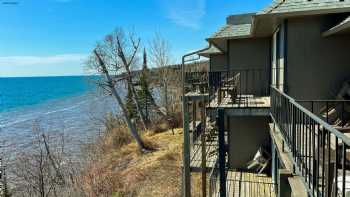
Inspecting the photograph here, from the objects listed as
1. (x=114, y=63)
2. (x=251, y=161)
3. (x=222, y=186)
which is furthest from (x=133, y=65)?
(x=222, y=186)

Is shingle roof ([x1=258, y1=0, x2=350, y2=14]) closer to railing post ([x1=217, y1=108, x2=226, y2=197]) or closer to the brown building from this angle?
the brown building

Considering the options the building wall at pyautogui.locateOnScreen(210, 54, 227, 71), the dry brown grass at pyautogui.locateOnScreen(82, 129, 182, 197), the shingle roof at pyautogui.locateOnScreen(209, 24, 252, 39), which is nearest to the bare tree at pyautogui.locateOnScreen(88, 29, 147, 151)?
the dry brown grass at pyautogui.locateOnScreen(82, 129, 182, 197)

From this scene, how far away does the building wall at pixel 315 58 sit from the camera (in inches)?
275

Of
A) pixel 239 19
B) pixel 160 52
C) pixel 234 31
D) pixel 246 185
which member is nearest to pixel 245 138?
pixel 246 185

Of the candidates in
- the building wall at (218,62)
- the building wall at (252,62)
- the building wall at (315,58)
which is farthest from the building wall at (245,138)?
the building wall at (218,62)

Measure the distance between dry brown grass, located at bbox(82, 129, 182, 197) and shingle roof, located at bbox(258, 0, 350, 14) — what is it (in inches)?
314

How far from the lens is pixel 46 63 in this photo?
86.6 meters

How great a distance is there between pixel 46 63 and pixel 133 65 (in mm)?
69571

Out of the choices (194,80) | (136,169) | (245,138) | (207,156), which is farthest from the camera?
(136,169)

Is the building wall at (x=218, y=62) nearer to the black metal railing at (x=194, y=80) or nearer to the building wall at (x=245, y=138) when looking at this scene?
the black metal railing at (x=194, y=80)

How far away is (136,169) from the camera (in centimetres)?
1625

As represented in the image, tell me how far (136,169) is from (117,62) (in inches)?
397

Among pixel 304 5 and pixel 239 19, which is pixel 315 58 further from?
pixel 239 19

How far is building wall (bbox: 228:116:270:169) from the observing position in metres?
10.1
